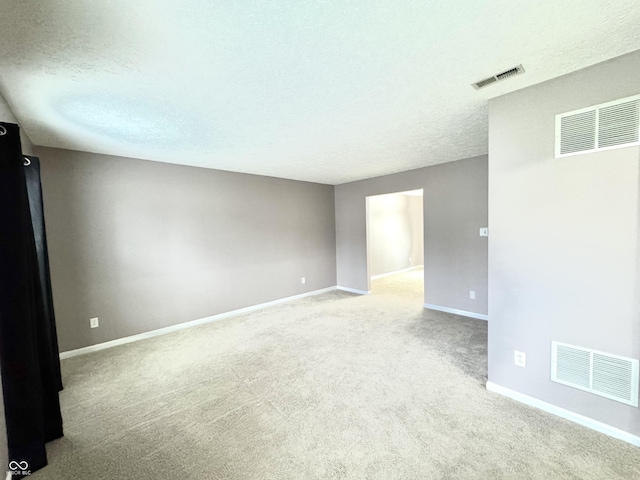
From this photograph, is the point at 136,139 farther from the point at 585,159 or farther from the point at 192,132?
the point at 585,159

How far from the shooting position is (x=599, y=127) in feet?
5.41

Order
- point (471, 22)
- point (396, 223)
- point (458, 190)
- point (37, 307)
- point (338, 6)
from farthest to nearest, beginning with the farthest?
1. point (396, 223)
2. point (458, 190)
3. point (37, 307)
4. point (471, 22)
5. point (338, 6)

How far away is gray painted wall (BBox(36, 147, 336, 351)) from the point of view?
9.93 ft

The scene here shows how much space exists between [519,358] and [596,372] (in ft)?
1.38

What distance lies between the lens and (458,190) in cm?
413

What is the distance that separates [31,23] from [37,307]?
69.8 inches

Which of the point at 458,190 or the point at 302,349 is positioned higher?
the point at 458,190

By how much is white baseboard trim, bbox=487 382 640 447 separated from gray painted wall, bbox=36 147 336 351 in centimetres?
374

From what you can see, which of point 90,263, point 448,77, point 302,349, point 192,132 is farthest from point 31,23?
point 302,349

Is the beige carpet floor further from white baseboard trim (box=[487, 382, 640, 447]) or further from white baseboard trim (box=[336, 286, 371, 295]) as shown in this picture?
white baseboard trim (box=[336, 286, 371, 295])

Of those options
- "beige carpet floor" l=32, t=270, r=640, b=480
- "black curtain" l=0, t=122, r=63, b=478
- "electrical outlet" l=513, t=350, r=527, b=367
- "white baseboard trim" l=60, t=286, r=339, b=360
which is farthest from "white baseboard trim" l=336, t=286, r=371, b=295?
"black curtain" l=0, t=122, r=63, b=478

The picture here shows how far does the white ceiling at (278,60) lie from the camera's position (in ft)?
3.90

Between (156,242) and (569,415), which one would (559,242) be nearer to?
(569,415)
